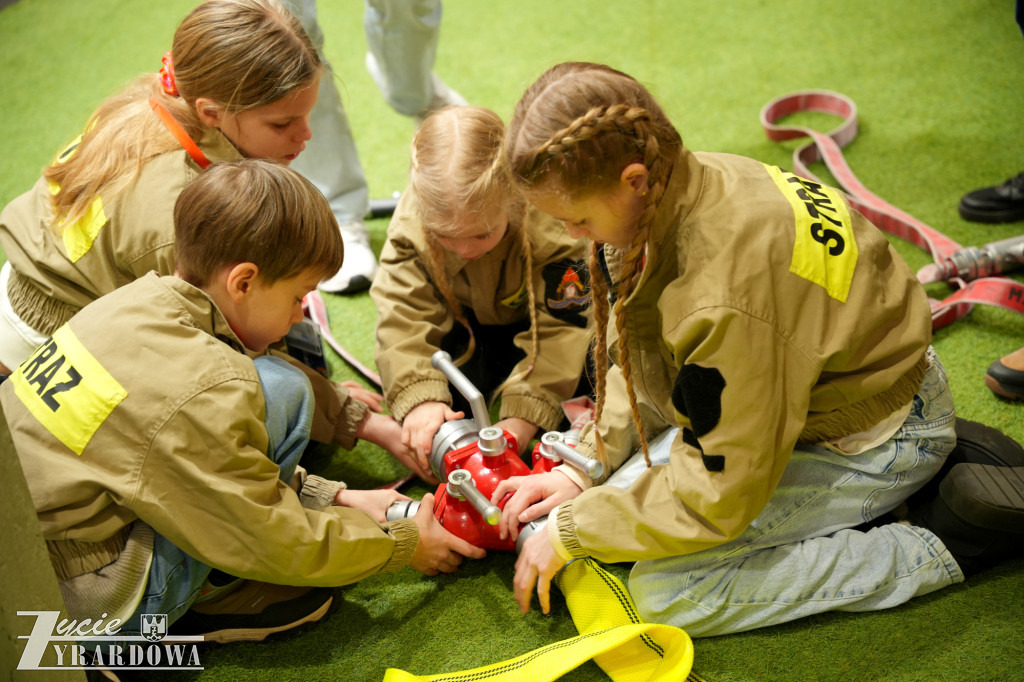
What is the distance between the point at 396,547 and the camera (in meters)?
1.38

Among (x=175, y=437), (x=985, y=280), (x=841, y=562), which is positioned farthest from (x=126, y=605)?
(x=985, y=280)

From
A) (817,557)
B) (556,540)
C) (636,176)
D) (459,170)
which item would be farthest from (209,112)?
(817,557)

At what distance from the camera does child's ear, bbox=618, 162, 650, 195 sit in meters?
1.09

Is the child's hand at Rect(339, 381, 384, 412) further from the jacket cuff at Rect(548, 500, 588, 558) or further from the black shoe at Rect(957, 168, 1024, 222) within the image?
the black shoe at Rect(957, 168, 1024, 222)

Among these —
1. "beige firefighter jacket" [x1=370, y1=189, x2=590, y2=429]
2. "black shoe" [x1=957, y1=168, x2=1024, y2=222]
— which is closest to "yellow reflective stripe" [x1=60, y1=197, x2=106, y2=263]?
"beige firefighter jacket" [x1=370, y1=189, x2=590, y2=429]

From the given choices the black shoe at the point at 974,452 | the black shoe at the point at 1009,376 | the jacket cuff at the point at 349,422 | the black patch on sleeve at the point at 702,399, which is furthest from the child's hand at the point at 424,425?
the black shoe at the point at 1009,376

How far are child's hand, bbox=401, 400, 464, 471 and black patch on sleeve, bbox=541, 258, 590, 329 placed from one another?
290 mm

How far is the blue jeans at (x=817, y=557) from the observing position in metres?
1.33

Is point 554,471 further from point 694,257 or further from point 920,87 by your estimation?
point 920,87

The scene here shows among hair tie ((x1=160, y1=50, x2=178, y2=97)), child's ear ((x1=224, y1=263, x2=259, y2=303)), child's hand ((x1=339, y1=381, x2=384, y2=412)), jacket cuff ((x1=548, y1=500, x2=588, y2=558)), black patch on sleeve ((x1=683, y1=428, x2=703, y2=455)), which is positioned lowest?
child's hand ((x1=339, y1=381, x2=384, y2=412))

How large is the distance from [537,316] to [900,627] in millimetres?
832

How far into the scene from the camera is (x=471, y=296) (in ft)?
5.77

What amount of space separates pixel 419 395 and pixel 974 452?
0.95m

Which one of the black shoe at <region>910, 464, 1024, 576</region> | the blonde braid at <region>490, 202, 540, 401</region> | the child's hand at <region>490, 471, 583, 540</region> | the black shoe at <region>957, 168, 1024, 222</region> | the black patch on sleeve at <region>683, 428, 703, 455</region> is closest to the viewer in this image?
the black patch on sleeve at <region>683, 428, 703, 455</region>
